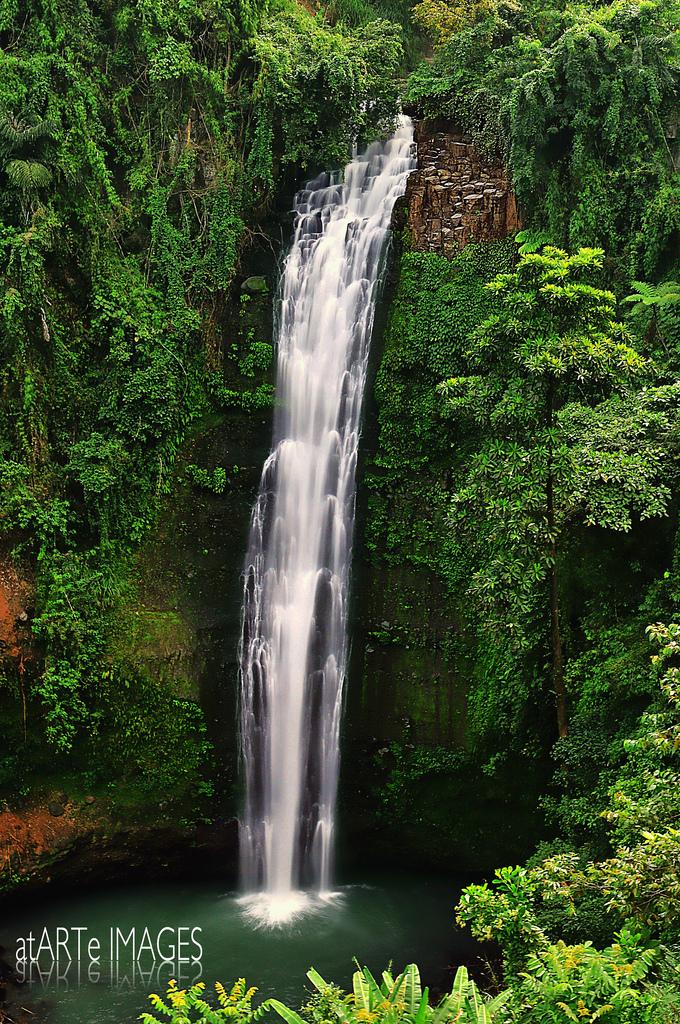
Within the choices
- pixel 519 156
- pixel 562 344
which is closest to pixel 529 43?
pixel 519 156

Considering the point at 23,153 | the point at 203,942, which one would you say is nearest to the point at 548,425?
the point at 203,942

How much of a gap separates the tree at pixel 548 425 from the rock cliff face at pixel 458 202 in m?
5.18

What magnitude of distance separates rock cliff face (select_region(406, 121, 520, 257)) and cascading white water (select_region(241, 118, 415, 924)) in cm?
48

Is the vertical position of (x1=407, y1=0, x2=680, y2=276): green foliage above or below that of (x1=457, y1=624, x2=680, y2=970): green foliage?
above

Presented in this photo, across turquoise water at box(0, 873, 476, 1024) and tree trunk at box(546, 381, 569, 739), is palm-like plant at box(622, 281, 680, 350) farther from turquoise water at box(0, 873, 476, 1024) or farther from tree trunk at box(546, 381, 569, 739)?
turquoise water at box(0, 873, 476, 1024)

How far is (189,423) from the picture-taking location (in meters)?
14.4

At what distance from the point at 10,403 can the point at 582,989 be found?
10.6 m

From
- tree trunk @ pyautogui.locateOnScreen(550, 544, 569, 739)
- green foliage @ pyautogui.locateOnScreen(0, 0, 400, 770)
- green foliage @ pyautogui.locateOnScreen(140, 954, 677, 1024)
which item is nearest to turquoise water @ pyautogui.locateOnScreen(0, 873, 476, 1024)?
green foliage @ pyautogui.locateOnScreen(0, 0, 400, 770)

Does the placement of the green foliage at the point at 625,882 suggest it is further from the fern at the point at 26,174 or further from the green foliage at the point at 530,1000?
the fern at the point at 26,174

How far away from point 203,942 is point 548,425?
25.3 ft

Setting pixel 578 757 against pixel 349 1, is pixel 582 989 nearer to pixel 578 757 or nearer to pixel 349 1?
pixel 578 757

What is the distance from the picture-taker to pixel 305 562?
13.6 meters

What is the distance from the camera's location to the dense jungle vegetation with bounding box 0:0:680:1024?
980 cm

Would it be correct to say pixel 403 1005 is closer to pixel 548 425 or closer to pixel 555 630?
pixel 555 630
